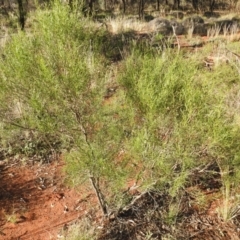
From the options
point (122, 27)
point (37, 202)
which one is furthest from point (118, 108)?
point (122, 27)

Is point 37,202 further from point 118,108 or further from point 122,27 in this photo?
point 122,27

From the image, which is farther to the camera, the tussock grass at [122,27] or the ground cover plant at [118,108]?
the tussock grass at [122,27]

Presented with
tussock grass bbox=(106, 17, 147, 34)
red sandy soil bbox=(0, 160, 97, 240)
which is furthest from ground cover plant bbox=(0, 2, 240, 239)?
tussock grass bbox=(106, 17, 147, 34)

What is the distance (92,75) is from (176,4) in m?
26.2

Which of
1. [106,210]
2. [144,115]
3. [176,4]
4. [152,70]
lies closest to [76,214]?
[106,210]

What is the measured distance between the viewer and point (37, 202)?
5230 mm

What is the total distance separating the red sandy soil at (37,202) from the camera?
15.5 feet

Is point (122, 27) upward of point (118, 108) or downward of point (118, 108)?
downward

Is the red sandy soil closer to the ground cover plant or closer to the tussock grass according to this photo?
the ground cover plant

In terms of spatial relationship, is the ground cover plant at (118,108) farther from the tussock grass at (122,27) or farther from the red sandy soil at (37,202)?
the tussock grass at (122,27)

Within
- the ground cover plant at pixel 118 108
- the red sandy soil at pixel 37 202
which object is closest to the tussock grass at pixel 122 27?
the red sandy soil at pixel 37 202

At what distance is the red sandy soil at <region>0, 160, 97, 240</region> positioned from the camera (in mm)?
4730

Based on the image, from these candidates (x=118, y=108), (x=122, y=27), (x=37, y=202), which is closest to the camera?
(x=118, y=108)

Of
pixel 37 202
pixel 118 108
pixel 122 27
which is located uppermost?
pixel 118 108
